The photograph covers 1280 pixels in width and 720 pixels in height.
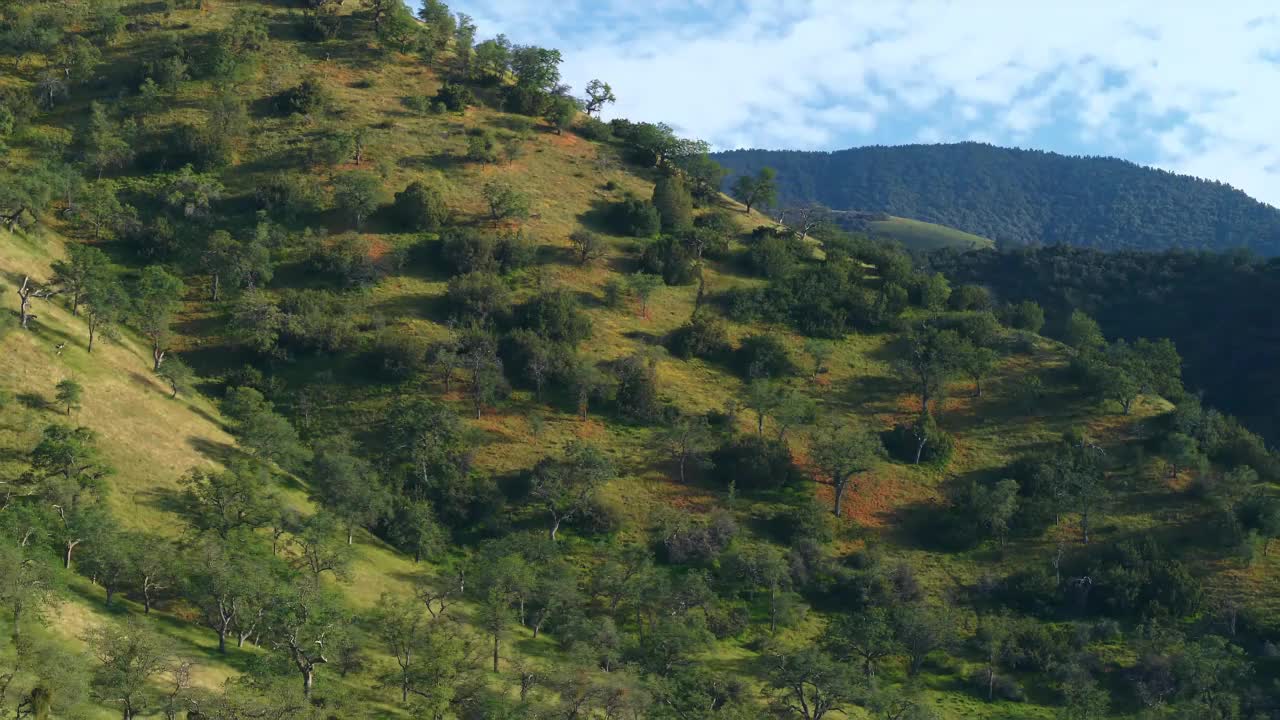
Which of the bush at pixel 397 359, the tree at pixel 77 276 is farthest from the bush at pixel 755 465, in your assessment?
the tree at pixel 77 276

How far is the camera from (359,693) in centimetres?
4581

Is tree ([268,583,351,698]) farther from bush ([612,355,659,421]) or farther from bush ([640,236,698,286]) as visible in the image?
bush ([640,236,698,286])

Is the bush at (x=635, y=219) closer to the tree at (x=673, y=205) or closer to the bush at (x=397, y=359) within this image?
the tree at (x=673, y=205)

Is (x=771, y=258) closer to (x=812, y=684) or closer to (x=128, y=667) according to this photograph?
(x=812, y=684)

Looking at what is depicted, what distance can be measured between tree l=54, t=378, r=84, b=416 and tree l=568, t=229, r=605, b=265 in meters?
58.6

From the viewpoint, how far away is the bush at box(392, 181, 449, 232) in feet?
336

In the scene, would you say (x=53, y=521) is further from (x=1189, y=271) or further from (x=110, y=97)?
(x=1189, y=271)

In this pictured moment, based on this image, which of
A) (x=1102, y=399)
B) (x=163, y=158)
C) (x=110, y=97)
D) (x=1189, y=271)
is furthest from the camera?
(x=1189, y=271)

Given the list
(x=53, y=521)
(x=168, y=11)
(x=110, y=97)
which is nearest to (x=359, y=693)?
(x=53, y=521)

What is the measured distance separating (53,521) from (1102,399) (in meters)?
89.0

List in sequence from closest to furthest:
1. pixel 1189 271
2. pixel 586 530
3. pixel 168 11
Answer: pixel 586 530
pixel 168 11
pixel 1189 271

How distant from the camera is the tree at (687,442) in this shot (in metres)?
79.2

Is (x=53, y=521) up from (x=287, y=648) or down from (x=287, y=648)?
up

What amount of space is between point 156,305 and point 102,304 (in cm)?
689
